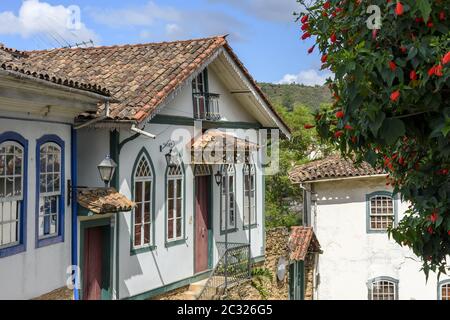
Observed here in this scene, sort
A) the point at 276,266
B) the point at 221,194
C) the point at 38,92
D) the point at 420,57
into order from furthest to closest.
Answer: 1. the point at 276,266
2. the point at 221,194
3. the point at 38,92
4. the point at 420,57

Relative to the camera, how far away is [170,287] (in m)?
13.0

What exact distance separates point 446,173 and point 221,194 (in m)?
9.61

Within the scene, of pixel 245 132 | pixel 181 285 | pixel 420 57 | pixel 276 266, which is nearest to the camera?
pixel 420 57

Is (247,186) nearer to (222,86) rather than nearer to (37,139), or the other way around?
(222,86)

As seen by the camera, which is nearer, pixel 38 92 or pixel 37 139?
pixel 38 92

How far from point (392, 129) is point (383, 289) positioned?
17.2 metres

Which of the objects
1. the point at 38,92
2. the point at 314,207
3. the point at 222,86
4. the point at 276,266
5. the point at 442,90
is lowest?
the point at 276,266

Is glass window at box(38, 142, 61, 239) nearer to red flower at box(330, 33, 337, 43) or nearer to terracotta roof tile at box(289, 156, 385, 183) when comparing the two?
red flower at box(330, 33, 337, 43)

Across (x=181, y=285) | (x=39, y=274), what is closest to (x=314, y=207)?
(x=181, y=285)

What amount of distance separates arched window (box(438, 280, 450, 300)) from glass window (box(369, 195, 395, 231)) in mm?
2674

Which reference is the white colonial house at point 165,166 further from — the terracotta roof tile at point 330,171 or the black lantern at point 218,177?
the terracotta roof tile at point 330,171

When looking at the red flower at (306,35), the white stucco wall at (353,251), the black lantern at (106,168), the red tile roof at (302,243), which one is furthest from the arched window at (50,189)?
the white stucco wall at (353,251)

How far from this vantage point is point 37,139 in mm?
9055

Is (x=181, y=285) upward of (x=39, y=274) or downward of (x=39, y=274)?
downward
